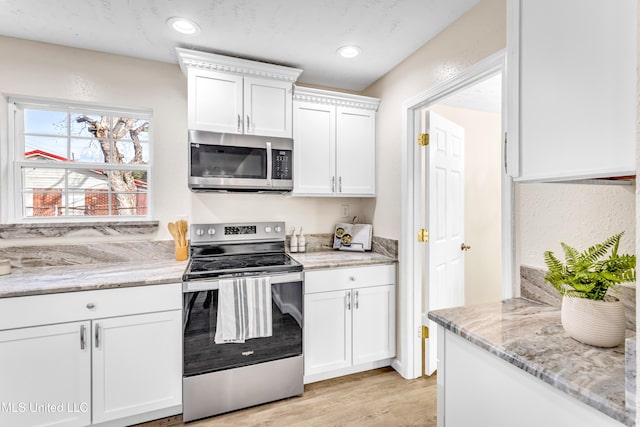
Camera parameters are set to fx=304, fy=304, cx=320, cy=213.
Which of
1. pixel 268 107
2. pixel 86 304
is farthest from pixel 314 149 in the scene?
pixel 86 304

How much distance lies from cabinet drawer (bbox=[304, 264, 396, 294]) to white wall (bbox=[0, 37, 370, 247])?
62 cm

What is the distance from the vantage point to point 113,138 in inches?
90.7

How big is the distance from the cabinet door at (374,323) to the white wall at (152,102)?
76 centimetres

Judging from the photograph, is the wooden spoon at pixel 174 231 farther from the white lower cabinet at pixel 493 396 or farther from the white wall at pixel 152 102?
the white lower cabinet at pixel 493 396

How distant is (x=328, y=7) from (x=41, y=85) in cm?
197

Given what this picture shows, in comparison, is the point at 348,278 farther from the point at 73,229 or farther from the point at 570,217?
the point at 73,229

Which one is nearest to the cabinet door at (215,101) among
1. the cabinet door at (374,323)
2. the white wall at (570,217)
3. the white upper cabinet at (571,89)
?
the cabinet door at (374,323)

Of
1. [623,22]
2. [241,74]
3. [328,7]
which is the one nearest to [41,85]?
[241,74]

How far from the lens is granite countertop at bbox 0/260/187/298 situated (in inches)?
61.7

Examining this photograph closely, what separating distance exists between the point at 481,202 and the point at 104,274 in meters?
3.08

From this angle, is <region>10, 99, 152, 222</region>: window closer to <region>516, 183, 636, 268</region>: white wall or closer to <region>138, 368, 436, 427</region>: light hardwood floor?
<region>138, 368, 436, 427</region>: light hardwood floor

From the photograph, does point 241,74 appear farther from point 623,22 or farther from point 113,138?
point 623,22

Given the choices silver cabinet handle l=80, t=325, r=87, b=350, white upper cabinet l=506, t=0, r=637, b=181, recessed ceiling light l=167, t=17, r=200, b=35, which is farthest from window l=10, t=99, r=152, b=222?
white upper cabinet l=506, t=0, r=637, b=181

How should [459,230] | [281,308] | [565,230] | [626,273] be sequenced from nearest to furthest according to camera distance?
[626,273] < [565,230] < [281,308] < [459,230]
